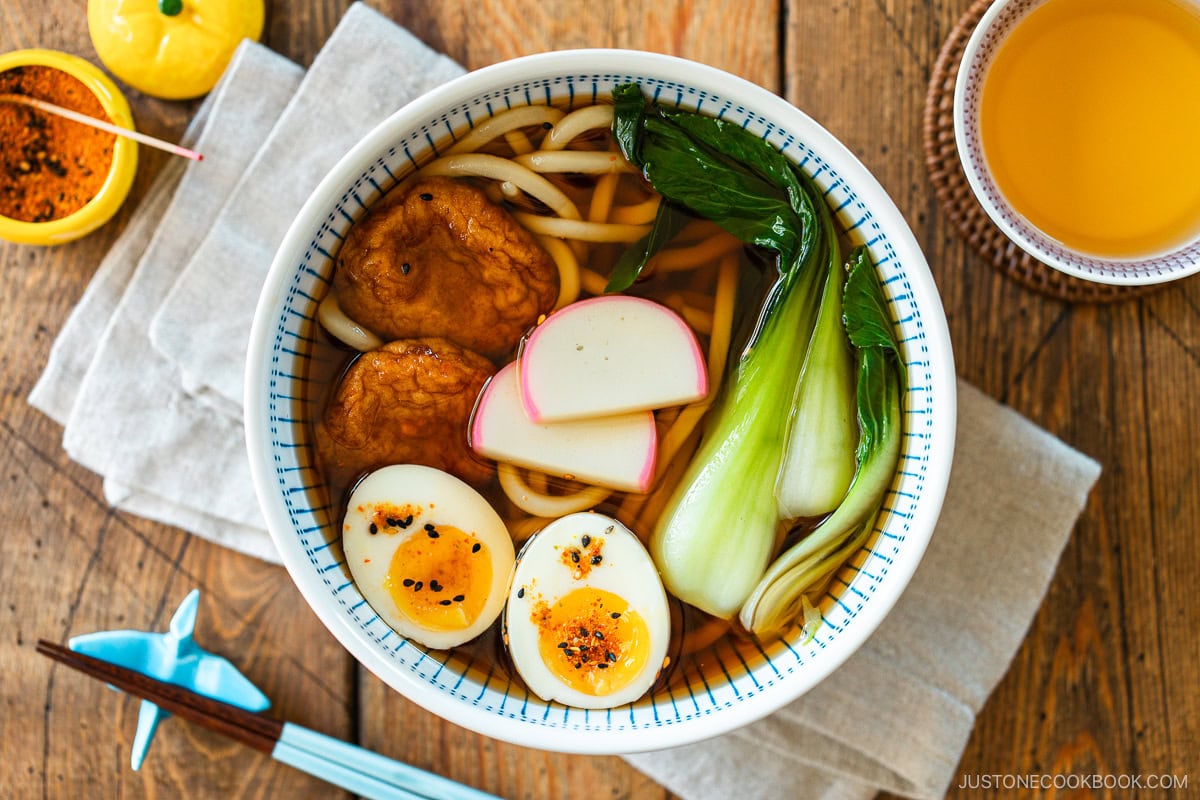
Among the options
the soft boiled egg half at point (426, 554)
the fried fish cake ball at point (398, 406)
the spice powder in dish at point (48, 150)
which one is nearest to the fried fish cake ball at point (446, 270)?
the fried fish cake ball at point (398, 406)

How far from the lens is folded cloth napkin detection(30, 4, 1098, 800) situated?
1.19 m

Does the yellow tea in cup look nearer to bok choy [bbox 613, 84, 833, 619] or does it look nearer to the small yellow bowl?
bok choy [bbox 613, 84, 833, 619]

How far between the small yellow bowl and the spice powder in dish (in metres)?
0.02

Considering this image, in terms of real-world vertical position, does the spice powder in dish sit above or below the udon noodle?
below

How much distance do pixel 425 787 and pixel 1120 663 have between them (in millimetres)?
974

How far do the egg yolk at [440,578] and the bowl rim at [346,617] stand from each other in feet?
0.40

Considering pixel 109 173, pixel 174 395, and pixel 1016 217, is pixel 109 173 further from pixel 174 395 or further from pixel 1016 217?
pixel 1016 217

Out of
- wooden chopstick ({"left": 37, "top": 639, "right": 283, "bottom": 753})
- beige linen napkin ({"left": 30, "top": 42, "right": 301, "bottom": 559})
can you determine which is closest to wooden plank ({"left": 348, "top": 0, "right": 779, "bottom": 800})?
wooden chopstick ({"left": 37, "top": 639, "right": 283, "bottom": 753})

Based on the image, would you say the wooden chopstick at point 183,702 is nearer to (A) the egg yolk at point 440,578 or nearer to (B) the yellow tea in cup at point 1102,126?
(A) the egg yolk at point 440,578

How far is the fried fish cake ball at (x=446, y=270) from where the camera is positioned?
1008mm

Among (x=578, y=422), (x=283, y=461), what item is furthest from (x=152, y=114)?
(x=578, y=422)

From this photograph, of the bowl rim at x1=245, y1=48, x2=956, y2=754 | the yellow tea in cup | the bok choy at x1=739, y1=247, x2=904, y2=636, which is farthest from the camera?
the yellow tea in cup

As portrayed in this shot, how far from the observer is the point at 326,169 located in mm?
1185

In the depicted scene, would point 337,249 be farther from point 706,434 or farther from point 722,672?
point 722,672
